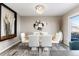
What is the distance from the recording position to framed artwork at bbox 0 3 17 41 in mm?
4307

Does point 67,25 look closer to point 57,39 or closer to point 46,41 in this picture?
point 57,39

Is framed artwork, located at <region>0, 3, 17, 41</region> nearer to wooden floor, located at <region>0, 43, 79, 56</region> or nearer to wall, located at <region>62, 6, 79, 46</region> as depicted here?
wooden floor, located at <region>0, 43, 79, 56</region>

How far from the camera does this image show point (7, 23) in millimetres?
4816

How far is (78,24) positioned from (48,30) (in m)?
1.32

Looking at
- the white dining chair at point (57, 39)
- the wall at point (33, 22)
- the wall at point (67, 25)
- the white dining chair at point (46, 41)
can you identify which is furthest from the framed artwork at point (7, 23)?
the wall at point (67, 25)

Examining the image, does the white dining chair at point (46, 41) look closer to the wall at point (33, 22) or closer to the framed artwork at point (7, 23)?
the wall at point (33, 22)

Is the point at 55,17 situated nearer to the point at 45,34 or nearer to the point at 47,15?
the point at 47,15

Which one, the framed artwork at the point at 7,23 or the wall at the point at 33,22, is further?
the wall at the point at 33,22

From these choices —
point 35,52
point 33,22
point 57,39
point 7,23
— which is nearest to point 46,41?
point 57,39

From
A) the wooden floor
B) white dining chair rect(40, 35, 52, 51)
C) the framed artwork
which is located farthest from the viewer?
white dining chair rect(40, 35, 52, 51)

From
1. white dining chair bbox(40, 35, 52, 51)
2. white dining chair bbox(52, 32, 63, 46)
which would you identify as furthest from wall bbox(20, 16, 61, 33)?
white dining chair bbox(40, 35, 52, 51)

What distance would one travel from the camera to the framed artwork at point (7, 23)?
4307 mm

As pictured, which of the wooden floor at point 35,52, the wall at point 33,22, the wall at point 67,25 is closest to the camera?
the wooden floor at point 35,52

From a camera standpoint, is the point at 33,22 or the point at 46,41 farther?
the point at 33,22
